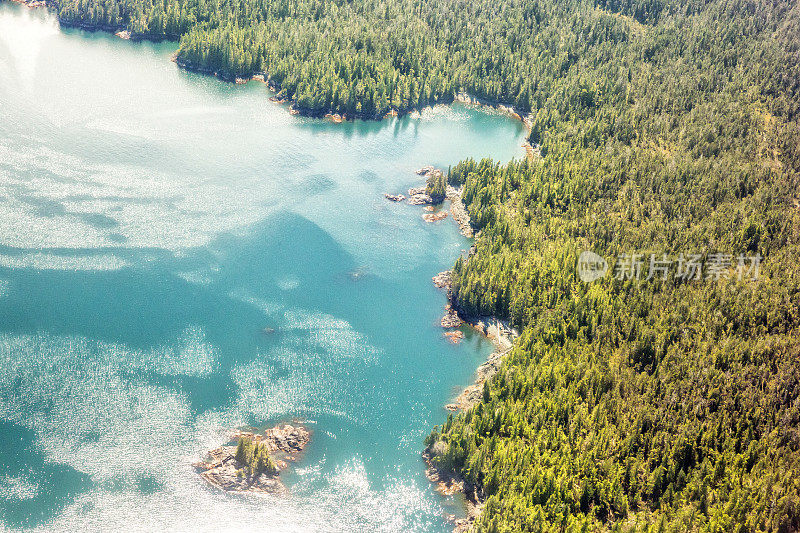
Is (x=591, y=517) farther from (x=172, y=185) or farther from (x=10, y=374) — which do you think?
(x=172, y=185)

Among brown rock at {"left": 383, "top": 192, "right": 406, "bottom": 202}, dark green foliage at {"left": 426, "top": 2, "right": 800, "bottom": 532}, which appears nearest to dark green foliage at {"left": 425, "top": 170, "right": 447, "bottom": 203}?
dark green foliage at {"left": 426, "top": 2, "right": 800, "bottom": 532}

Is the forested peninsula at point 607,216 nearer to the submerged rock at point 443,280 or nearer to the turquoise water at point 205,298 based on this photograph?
the submerged rock at point 443,280

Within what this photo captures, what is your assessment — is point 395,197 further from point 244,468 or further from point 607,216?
point 244,468

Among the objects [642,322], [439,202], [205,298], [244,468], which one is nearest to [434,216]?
[439,202]

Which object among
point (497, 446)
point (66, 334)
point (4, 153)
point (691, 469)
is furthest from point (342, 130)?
point (691, 469)

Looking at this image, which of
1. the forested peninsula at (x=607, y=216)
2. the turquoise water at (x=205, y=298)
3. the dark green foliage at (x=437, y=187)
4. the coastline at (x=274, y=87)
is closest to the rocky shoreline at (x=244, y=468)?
the turquoise water at (x=205, y=298)
